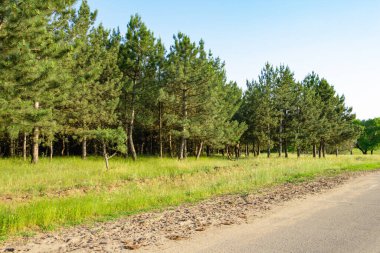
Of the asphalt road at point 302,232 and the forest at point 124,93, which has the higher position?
the forest at point 124,93

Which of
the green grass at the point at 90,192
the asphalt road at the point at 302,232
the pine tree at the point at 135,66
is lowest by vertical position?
the green grass at the point at 90,192

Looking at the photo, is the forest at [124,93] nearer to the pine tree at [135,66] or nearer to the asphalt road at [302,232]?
the pine tree at [135,66]

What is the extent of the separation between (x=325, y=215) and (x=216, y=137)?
90.4 ft

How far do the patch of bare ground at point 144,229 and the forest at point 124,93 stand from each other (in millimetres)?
10380

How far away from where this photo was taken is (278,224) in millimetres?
6609

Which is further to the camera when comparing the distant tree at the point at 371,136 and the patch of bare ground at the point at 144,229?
the distant tree at the point at 371,136

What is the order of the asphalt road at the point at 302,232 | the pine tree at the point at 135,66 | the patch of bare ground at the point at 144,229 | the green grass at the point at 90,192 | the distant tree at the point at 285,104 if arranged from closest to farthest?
the asphalt road at the point at 302,232
the patch of bare ground at the point at 144,229
the green grass at the point at 90,192
the pine tree at the point at 135,66
the distant tree at the point at 285,104

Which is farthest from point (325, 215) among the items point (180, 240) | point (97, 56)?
point (97, 56)

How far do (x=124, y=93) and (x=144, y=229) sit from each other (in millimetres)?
27258

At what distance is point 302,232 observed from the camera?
19.6ft

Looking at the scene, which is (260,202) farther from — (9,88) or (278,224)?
(9,88)

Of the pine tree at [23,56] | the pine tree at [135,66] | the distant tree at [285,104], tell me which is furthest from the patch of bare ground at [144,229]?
the distant tree at [285,104]

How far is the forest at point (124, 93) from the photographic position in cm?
1509

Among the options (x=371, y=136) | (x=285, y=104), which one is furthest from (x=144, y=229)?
(x=371, y=136)
